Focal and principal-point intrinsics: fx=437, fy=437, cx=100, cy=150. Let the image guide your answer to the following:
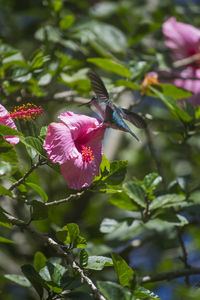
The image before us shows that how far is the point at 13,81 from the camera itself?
1.64 metres

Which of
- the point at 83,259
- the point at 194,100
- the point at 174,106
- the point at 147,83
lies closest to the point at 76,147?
the point at 83,259

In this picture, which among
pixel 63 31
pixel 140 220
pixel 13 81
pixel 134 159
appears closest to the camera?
pixel 140 220

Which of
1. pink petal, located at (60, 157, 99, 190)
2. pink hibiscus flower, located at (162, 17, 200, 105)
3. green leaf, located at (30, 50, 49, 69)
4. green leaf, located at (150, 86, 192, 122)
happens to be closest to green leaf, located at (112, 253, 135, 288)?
pink petal, located at (60, 157, 99, 190)

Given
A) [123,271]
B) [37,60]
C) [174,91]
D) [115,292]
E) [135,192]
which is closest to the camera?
[115,292]

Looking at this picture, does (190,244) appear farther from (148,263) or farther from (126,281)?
(126,281)

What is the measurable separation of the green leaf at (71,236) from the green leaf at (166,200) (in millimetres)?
380

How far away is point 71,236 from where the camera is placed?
3.63 ft

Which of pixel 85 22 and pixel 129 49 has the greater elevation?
pixel 85 22

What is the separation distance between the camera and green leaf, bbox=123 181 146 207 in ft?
Result: 4.48

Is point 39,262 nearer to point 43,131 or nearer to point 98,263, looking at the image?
point 98,263

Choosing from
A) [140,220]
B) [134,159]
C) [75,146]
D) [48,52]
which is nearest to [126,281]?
[75,146]

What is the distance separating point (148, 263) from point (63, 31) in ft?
4.29

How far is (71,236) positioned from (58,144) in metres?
0.24

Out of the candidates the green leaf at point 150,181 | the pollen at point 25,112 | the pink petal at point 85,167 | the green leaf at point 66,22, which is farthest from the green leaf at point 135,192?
the green leaf at point 66,22
